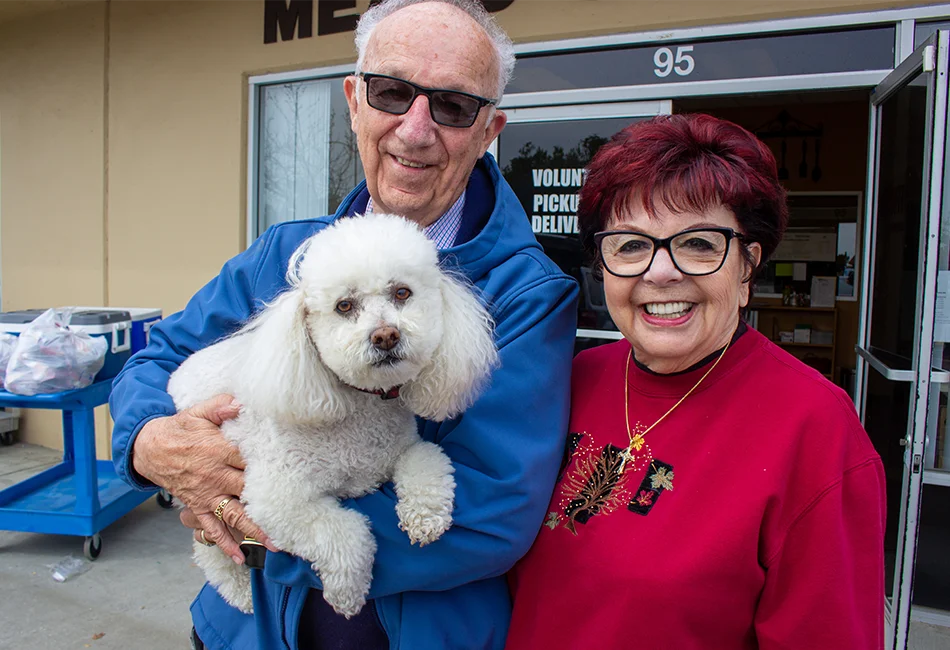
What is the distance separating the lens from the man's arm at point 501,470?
1.17 m

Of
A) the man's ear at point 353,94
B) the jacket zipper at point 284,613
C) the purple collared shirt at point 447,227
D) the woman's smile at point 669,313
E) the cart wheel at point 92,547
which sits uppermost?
the man's ear at point 353,94

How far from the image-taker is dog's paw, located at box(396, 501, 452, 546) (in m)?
1.17

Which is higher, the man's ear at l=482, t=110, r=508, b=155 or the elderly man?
the man's ear at l=482, t=110, r=508, b=155

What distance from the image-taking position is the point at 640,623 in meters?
1.10

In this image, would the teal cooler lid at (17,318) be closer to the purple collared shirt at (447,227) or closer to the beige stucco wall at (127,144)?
the beige stucco wall at (127,144)

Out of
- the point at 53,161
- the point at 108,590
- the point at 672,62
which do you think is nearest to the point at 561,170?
the point at 672,62

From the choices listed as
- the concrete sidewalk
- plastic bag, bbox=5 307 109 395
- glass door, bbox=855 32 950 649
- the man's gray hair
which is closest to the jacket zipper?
the man's gray hair

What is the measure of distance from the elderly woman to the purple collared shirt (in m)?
0.31

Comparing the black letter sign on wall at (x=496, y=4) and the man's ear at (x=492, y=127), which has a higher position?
the black letter sign on wall at (x=496, y=4)

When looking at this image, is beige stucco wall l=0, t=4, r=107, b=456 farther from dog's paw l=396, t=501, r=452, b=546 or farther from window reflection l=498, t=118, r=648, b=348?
dog's paw l=396, t=501, r=452, b=546

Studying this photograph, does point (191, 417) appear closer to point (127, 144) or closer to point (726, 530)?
point (726, 530)

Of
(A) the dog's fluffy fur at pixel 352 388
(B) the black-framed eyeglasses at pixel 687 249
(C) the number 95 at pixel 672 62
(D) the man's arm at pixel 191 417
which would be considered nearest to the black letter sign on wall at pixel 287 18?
(C) the number 95 at pixel 672 62

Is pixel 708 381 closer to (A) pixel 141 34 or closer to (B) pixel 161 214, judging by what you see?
(B) pixel 161 214

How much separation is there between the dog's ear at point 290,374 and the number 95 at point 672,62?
2987mm
